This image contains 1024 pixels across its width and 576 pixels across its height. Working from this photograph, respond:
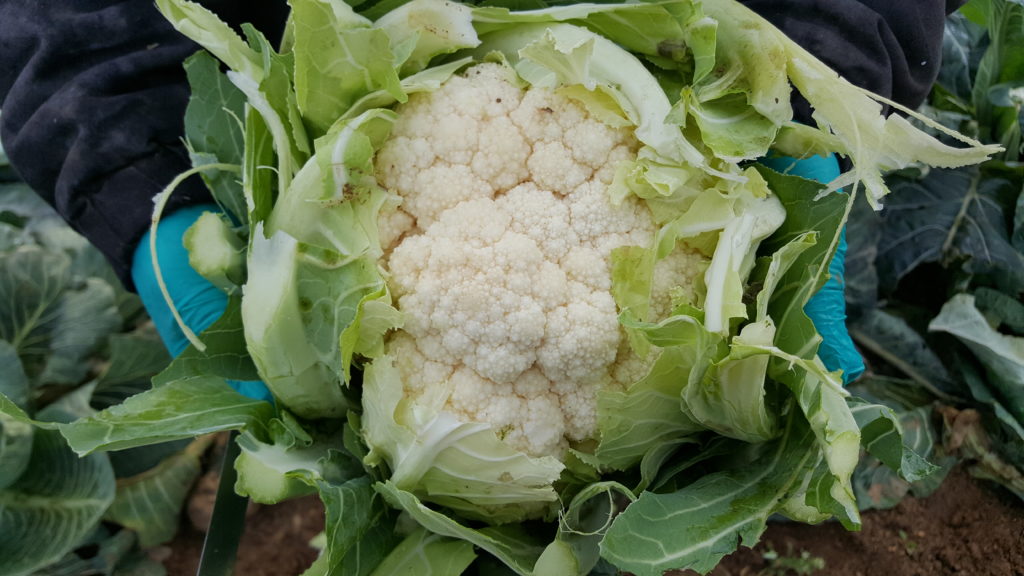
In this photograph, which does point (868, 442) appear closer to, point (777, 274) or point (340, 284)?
point (777, 274)

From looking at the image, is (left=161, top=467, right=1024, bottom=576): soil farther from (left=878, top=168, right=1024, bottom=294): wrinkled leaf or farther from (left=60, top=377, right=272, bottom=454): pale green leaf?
(left=60, top=377, right=272, bottom=454): pale green leaf

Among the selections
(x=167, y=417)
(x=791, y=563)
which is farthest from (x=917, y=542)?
(x=167, y=417)

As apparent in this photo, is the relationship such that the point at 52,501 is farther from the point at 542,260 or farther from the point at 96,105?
the point at 542,260

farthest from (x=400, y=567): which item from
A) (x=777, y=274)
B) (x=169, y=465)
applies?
(x=169, y=465)

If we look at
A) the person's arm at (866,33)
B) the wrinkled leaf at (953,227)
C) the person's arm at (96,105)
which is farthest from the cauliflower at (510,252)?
the wrinkled leaf at (953,227)

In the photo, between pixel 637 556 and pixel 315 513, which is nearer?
pixel 637 556
